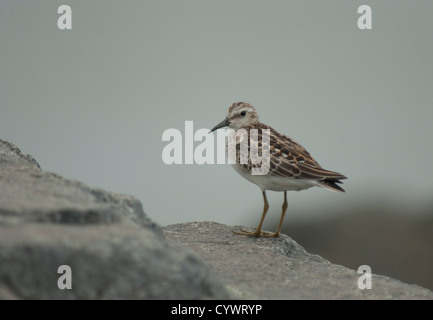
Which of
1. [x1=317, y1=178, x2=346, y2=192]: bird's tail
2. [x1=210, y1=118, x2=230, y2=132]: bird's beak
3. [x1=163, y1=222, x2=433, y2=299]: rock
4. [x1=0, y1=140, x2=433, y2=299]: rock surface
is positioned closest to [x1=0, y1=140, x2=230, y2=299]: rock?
[x1=0, y1=140, x2=433, y2=299]: rock surface

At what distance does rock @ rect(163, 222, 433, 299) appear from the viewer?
7.93m

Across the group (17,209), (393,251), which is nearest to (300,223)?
(393,251)

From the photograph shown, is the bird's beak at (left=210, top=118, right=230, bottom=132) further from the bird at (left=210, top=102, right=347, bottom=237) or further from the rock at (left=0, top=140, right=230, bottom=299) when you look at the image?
the rock at (left=0, top=140, right=230, bottom=299)

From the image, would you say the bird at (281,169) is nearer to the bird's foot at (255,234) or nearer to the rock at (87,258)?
the bird's foot at (255,234)

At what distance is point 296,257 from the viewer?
1096 centimetres

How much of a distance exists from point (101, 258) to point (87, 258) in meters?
0.12

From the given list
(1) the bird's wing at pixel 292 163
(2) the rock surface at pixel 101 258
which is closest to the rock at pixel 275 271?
(2) the rock surface at pixel 101 258

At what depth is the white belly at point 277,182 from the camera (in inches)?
462

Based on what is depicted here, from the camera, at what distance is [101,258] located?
571 centimetres

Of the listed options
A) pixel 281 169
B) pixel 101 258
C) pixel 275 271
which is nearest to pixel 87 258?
pixel 101 258

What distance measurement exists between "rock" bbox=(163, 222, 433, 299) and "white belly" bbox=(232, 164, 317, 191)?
0.92m
